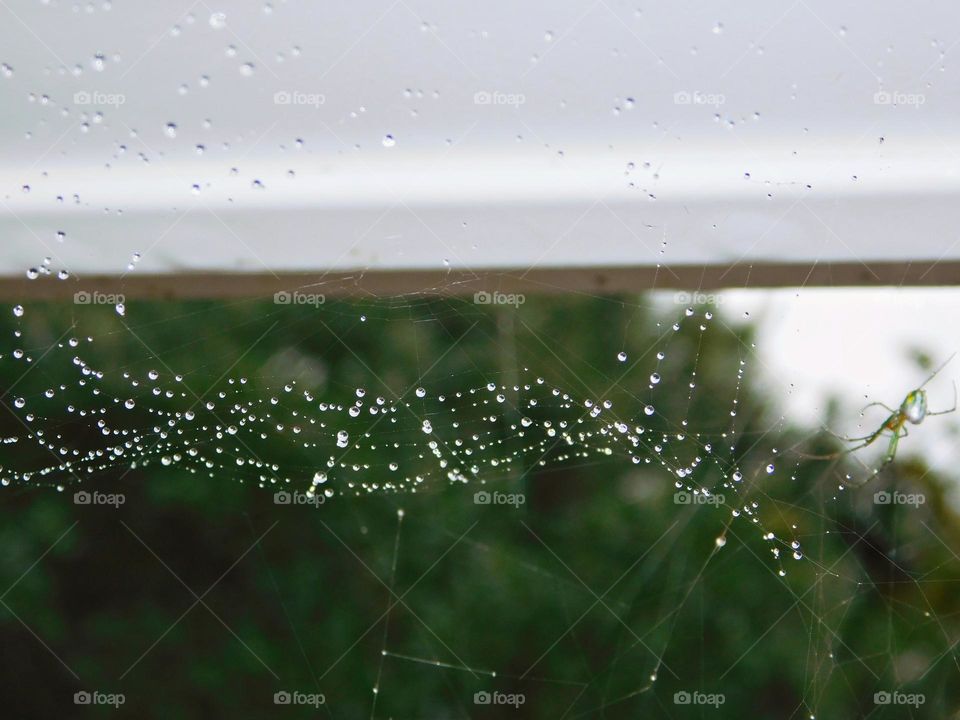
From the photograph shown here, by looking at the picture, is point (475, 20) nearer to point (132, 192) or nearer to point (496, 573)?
point (132, 192)

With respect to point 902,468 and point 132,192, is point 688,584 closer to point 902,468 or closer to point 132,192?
point 902,468

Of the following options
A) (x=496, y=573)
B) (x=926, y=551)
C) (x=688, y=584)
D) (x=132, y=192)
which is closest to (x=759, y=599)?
(x=688, y=584)

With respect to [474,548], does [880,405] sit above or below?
above

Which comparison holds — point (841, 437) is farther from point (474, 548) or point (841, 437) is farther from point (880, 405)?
point (474, 548)

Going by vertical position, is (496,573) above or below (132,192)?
below

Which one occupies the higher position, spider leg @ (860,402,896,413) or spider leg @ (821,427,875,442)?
spider leg @ (860,402,896,413)

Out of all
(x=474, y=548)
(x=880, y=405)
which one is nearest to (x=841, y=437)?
(x=880, y=405)

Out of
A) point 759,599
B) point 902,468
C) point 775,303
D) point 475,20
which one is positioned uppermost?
point 475,20
